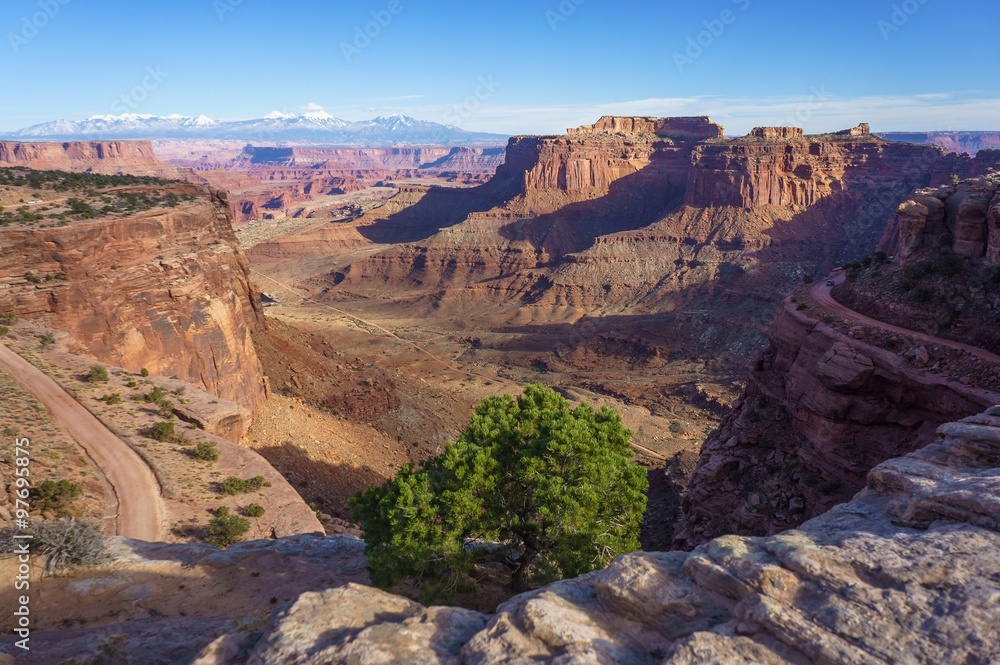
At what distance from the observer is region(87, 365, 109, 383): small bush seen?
95.4ft

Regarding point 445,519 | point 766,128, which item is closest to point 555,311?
point 766,128

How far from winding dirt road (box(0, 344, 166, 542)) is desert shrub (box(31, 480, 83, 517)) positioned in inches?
56.7

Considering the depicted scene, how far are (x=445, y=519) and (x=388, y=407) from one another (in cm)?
3024

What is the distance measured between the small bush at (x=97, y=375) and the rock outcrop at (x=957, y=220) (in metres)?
42.6

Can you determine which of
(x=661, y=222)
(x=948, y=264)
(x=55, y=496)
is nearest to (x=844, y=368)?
(x=948, y=264)

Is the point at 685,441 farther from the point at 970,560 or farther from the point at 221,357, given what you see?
the point at 970,560

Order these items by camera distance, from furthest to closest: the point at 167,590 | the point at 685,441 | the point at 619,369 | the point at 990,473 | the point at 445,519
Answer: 1. the point at 619,369
2. the point at 685,441
3. the point at 167,590
4. the point at 445,519
5. the point at 990,473

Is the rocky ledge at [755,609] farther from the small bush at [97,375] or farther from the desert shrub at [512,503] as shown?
the small bush at [97,375]

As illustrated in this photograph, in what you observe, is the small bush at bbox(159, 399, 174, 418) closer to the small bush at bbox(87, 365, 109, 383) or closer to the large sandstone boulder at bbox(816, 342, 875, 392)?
the small bush at bbox(87, 365, 109, 383)

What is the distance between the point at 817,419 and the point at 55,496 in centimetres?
3118

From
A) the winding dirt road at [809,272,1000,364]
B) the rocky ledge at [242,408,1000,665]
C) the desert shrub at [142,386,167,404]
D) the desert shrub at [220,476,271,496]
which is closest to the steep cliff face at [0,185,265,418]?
the desert shrub at [142,386,167,404]

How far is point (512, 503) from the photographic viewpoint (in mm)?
17703

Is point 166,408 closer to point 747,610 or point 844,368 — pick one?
point 747,610

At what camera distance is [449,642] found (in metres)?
10.3
